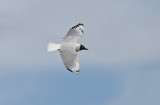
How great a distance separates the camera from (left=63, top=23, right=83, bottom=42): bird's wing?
5303cm

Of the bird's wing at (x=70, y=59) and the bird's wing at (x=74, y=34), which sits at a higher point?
the bird's wing at (x=74, y=34)

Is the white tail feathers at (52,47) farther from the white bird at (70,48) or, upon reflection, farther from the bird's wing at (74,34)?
the bird's wing at (74,34)

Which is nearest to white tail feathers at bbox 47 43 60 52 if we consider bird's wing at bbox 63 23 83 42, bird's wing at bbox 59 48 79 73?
bird's wing at bbox 59 48 79 73

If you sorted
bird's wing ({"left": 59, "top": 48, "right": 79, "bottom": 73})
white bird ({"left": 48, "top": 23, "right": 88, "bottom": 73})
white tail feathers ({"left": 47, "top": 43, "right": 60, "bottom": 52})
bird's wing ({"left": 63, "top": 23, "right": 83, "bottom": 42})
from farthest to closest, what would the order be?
bird's wing ({"left": 63, "top": 23, "right": 83, "bottom": 42}), white tail feathers ({"left": 47, "top": 43, "right": 60, "bottom": 52}), white bird ({"left": 48, "top": 23, "right": 88, "bottom": 73}), bird's wing ({"left": 59, "top": 48, "right": 79, "bottom": 73})

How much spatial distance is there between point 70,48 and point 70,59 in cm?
237

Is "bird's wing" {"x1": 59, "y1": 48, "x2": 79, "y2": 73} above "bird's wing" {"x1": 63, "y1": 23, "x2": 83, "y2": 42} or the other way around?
the other way around

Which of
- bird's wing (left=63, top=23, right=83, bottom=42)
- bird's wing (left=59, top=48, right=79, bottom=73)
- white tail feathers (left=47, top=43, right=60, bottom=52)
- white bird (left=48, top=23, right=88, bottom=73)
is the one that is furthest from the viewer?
bird's wing (left=63, top=23, right=83, bottom=42)

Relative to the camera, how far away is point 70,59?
1943 inches

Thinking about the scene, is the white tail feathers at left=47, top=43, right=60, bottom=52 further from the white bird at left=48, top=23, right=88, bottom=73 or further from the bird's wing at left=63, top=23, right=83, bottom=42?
the bird's wing at left=63, top=23, right=83, bottom=42

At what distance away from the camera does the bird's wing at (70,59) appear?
47594mm

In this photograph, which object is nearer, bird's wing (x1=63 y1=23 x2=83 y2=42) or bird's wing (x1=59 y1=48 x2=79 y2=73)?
bird's wing (x1=59 y1=48 x2=79 y2=73)

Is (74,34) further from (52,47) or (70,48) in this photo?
(52,47)

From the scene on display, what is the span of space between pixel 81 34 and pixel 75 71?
28.8ft

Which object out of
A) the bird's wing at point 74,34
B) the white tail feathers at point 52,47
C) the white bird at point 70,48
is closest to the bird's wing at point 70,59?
the white bird at point 70,48
